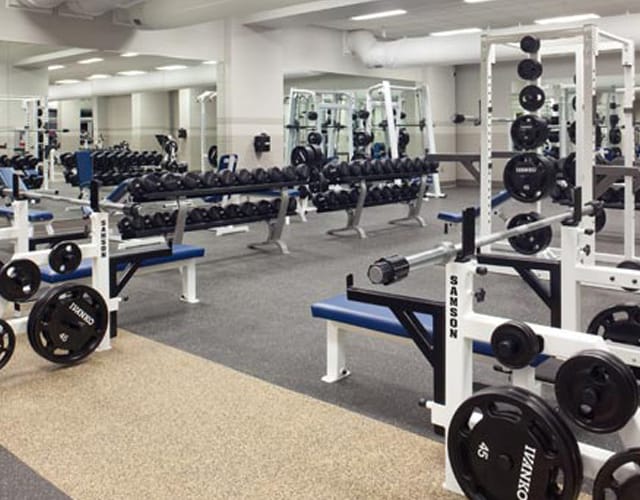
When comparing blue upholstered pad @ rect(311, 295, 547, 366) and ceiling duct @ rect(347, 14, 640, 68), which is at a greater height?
ceiling duct @ rect(347, 14, 640, 68)

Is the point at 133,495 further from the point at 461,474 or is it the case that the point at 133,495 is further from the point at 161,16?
the point at 161,16

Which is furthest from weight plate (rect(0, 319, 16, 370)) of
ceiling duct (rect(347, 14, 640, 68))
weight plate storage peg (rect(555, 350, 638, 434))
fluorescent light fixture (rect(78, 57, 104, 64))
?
ceiling duct (rect(347, 14, 640, 68))

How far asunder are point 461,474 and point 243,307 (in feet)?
8.56

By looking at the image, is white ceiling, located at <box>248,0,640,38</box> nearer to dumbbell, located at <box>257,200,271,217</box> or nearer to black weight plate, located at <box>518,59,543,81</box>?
dumbbell, located at <box>257,200,271,217</box>

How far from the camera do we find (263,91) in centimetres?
910

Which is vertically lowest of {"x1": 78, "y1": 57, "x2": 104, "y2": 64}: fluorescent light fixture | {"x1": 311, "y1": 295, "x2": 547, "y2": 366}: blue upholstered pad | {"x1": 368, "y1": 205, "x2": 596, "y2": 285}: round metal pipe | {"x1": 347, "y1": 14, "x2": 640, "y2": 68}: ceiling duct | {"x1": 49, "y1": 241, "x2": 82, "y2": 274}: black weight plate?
{"x1": 311, "y1": 295, "x2": 547, "y2": 366}: blue upholstered pad

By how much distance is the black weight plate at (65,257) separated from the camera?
312 cm

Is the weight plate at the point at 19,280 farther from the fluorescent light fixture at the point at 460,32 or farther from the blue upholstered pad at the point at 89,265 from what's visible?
the fluorescent light fixture at the point at 460,32

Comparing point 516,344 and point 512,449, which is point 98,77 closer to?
point 516,344

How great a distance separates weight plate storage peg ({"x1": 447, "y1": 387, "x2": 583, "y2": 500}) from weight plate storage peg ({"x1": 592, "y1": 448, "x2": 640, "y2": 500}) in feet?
0.19

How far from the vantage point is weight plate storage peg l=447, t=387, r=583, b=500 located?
1.61 m

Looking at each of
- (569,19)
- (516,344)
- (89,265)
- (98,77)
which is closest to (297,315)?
(89,265)

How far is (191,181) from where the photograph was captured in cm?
528

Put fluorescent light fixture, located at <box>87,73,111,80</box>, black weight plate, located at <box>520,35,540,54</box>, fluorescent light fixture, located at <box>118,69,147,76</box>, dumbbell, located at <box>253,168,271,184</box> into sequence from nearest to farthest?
black weight plate, located at <box>520,35,540,54</box> → dumbbell, located at <box>253,168,271,184</box> → fluorescent light fixture, located at <box>87,73,111,80</box> → fluorescent light fixture, located at <box>118,69,147,76</box>
